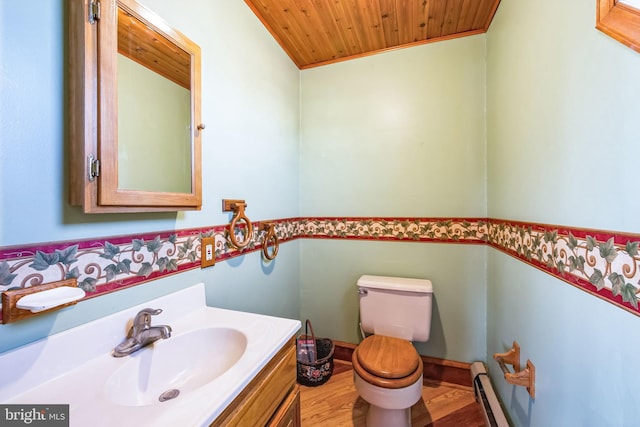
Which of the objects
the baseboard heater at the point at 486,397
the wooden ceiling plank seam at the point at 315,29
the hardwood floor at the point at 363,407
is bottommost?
the hardwood floor at the point at 363,407

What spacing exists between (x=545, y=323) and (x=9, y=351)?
5.08 ft

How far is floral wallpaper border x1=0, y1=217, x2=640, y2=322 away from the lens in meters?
0.55

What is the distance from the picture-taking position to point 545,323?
880 mm

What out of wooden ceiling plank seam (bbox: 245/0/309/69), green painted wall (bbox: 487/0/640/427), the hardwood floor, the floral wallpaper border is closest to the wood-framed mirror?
green painted wall (bbox: 487/0/640/427)

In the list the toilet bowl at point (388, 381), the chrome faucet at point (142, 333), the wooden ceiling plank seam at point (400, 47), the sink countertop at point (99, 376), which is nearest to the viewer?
the sink countertop at point (99, 376)

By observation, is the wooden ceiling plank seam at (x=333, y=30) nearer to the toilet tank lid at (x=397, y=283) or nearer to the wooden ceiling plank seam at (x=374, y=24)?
the wooden ceiling plank seam at (x=374, y=24)

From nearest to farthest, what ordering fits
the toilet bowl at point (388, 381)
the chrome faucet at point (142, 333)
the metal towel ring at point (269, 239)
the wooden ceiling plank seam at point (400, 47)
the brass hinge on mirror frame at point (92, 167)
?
the brass hinge on mirror frame at point (92, 167) → the chrome faucet at point (142, 333) → the toilet bowl at point (388, 381) → the metal towel ring at point (269, 239) → the wooden ceiling plank seam at point (400, 47)

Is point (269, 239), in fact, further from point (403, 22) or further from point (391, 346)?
point (403, 22)

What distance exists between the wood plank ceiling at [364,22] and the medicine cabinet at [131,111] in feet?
2.66

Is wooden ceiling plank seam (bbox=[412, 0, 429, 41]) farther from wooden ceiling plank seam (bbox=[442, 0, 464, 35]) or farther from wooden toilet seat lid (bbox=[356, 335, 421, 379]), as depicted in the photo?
wooden toilet seat lid (bbox=[356, 335, 421, 379])

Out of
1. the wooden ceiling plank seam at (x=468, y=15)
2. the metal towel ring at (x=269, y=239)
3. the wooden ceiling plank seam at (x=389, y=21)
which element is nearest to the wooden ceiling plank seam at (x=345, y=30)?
the wooden ceiling plank seam at (x=389, y=21)

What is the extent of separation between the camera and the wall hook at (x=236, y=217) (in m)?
1.16

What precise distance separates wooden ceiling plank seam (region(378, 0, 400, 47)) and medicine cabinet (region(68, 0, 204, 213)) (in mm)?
1093

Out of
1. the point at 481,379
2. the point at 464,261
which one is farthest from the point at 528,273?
the point at 481,379
